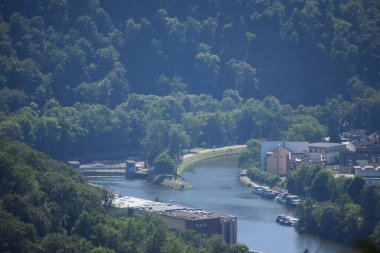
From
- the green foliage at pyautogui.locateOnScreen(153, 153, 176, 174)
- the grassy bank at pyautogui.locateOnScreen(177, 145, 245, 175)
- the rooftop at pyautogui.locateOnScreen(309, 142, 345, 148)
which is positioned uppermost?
the rooftop at pyautogui.locateOnScreen(309, 142, 345, 148)

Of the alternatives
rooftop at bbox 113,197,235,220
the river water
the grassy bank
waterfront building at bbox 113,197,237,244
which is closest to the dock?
the river water

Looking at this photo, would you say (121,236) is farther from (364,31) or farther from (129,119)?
(364,31)

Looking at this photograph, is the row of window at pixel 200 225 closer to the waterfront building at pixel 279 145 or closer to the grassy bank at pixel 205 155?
the waterfront building at pixel 279 145

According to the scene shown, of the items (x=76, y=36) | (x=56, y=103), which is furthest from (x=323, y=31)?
(x=56, y=103)

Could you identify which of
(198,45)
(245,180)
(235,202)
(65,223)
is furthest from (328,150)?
(198,45)

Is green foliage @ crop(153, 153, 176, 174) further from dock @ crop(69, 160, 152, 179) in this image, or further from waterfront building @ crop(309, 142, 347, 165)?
waterfront building @ crop(309, 142, 347, 165)

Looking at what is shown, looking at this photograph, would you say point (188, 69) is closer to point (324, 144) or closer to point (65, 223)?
point (324, 144)

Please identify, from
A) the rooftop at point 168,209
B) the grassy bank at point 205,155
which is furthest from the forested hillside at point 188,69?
the rooftop at point 168,209
